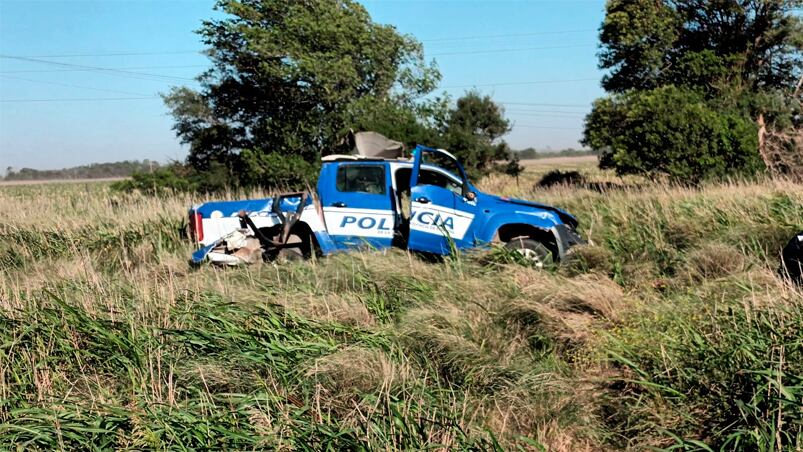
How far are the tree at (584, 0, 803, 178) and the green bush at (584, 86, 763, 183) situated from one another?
65 centimetres

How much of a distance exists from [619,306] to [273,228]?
192 inches

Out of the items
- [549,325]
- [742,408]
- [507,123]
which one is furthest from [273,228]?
[507,123]

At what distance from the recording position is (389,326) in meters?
5.14

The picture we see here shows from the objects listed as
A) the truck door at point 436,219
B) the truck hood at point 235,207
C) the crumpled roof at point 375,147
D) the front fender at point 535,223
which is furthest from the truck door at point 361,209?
the front fender at point 535,223

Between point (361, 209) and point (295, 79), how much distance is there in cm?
1787

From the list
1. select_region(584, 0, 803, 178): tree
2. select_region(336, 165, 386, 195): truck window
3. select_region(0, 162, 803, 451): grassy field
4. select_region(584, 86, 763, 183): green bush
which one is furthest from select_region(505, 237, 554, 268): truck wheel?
select_region(584, 0, 803, 178): tree

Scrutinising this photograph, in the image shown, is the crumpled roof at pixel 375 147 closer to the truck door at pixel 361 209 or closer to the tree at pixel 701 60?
the truck door at pixel 361 209

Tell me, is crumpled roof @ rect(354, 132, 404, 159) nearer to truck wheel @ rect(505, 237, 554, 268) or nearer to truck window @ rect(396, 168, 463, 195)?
truck window @ rect(396, 168, 463, 195)

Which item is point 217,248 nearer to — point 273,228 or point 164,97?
point 273,228

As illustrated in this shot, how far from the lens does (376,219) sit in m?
8.76

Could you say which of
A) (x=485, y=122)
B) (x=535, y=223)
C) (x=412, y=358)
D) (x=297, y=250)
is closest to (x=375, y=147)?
(x=297, y=250)

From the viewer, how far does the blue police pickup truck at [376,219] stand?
8258 millimetres

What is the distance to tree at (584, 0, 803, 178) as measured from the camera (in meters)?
23.6

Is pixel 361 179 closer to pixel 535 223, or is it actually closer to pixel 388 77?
pixel 535 223
